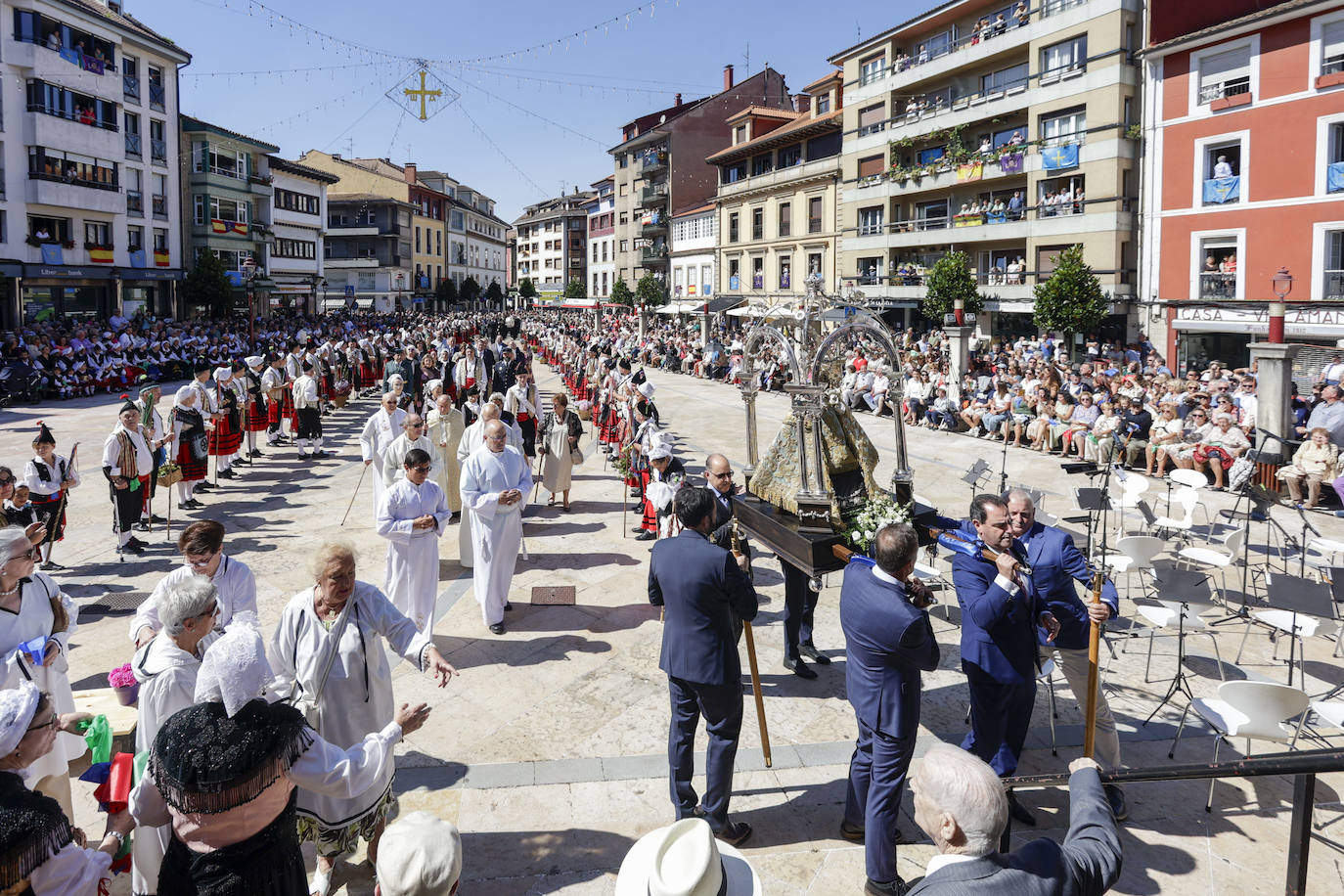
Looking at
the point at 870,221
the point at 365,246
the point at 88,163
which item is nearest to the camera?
the point at 88,163

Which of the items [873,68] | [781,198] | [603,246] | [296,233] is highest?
[873,68]

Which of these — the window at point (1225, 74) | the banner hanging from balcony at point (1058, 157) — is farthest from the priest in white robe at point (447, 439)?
the banner hanging from balcony at point (1058, 157)

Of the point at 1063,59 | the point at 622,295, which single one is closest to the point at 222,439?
the point at 1063,59

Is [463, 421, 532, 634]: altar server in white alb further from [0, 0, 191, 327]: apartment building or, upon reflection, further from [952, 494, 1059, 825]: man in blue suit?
[0, 0, 191, 327]: apartment building

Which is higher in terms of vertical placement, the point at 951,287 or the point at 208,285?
the point at 208,285

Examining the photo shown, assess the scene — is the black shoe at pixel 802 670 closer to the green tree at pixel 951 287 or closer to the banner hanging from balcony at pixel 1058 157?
the green tree at pixel 951 287

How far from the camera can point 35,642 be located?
4215 millimetres

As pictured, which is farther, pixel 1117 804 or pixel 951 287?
pixel 951 287

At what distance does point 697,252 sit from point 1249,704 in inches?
1996

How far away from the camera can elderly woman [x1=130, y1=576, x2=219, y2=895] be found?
3.73 meters

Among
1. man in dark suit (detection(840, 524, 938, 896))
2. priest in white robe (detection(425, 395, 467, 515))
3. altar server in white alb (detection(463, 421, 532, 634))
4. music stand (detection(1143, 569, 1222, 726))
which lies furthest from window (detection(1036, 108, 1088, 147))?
man in dark suit (detection(840, 524, 938, 896))

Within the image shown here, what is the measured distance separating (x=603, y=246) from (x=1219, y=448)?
69.5m

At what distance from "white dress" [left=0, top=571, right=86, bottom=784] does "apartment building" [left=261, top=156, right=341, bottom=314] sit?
50413 millimetres

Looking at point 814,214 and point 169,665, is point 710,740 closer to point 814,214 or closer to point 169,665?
point 169,665
